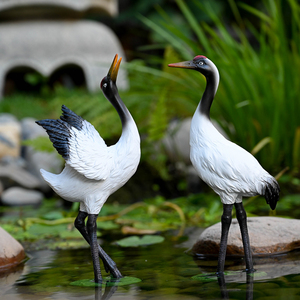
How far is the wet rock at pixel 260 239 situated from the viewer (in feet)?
9.46

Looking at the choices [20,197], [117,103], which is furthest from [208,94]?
[20,197]

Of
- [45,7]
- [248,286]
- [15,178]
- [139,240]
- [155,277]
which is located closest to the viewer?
[248,286]

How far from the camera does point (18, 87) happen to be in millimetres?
12320

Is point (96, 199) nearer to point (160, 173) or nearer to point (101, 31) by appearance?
point (160, 173)

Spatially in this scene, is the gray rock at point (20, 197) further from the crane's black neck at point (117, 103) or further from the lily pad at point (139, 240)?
the crane's black neck at point (117, 103)

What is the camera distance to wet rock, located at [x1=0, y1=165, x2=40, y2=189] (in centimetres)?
673

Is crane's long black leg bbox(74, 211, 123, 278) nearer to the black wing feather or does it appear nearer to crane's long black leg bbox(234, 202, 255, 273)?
the black wing feather

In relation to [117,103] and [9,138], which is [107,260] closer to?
[117,103]

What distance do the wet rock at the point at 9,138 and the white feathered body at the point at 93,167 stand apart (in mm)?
5218

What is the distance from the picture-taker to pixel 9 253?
297cm

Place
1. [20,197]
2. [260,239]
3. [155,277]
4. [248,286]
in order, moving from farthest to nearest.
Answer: [20,197]
[260,239]
[155,277]
[248,286]

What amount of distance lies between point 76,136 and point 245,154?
905mm

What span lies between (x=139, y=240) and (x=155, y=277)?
1020 millimetres

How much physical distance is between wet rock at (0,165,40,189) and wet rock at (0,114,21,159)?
0.56 m
